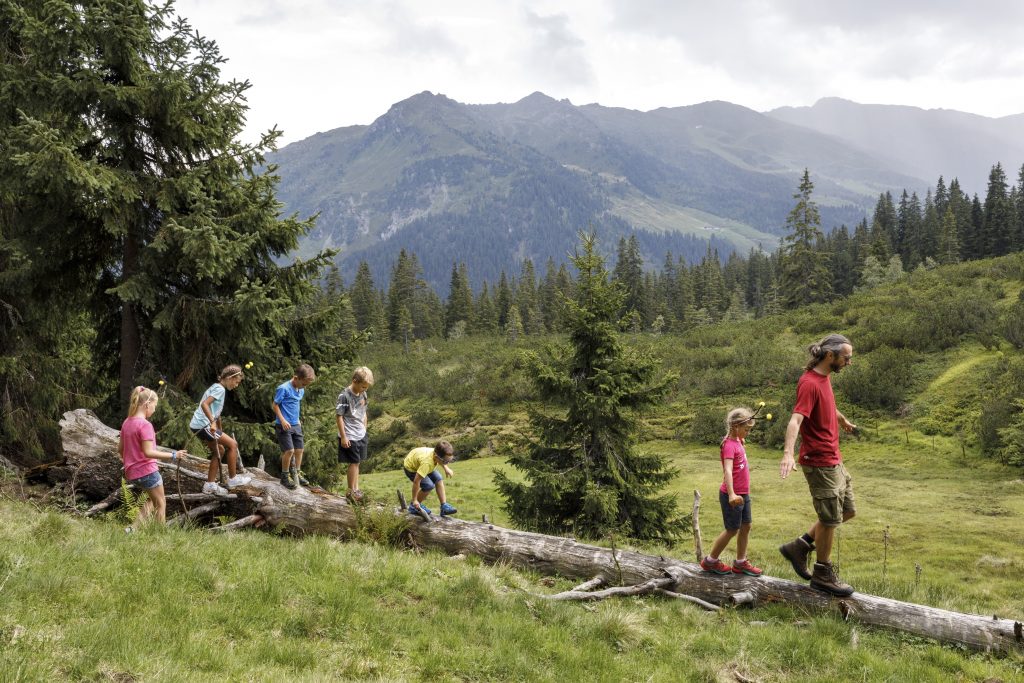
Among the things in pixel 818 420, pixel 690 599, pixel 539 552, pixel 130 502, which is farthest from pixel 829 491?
pixel 130 502

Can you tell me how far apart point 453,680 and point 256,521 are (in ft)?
14.6

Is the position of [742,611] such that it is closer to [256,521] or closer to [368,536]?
[368,536]

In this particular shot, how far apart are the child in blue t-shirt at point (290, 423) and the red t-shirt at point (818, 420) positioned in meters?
6.51

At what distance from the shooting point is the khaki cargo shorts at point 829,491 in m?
6.04

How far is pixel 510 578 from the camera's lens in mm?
6617

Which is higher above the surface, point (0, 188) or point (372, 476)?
point (0, 188)

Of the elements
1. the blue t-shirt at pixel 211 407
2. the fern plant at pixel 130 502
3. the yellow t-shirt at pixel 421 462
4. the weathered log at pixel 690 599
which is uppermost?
the blue t-shirt at pixel 211 407

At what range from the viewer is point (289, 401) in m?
8.70

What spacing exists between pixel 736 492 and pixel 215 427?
6.83 metres

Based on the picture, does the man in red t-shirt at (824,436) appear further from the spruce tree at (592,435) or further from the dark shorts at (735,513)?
the spruce tree at (592,435)

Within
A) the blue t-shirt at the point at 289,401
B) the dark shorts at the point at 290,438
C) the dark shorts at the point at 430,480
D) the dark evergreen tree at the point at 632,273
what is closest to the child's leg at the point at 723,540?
the dark shorts at the point at 430,480

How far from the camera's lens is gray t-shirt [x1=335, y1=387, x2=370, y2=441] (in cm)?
887

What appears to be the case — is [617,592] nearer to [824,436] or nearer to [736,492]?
[736,492]

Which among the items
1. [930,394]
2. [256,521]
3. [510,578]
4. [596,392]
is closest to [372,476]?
[596,392]
